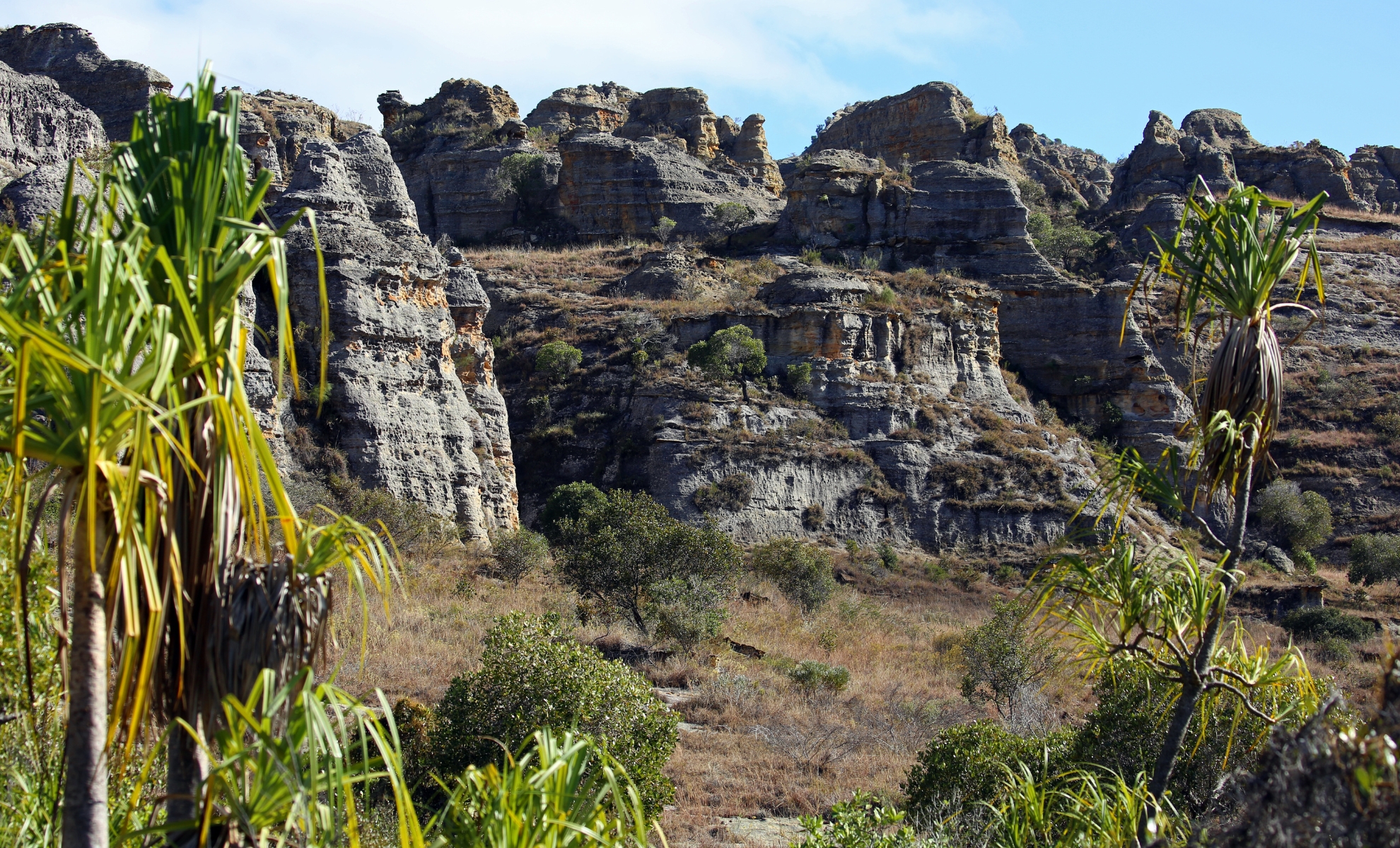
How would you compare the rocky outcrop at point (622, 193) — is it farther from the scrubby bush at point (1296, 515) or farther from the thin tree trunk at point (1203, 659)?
the thin tree trunk at point (1203, 659)

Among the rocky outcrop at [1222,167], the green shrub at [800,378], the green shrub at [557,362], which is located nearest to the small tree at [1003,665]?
the green shrub at [800,378]

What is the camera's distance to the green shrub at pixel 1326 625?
2295 centimetres

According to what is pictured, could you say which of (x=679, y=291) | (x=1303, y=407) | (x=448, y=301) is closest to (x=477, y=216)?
(x=679, y=291)

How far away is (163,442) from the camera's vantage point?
321 cm

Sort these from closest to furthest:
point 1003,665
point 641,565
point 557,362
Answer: point 1003,665 → point 641,565 → point 557,362

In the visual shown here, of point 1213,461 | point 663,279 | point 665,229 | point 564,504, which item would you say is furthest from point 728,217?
point 1213,461

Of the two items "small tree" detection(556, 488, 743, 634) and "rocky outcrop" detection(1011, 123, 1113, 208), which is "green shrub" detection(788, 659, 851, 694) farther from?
"rocky outcrop" detection(1011, 123, 1113, 208)

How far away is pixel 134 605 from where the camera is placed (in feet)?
9.83

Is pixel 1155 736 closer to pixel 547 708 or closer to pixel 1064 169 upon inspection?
pixel 547 708

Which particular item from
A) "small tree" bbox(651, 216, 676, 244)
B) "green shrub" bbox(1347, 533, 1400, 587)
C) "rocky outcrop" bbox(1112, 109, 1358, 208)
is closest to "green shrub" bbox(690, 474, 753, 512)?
"green shrub" bbox(1347, 533, 1400, 587)

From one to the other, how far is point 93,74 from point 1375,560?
47.5m

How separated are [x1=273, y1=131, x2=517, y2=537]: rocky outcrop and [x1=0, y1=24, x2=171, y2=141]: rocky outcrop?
1690cm

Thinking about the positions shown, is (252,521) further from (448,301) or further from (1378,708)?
(448,301)

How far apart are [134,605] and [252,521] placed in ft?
1.69
